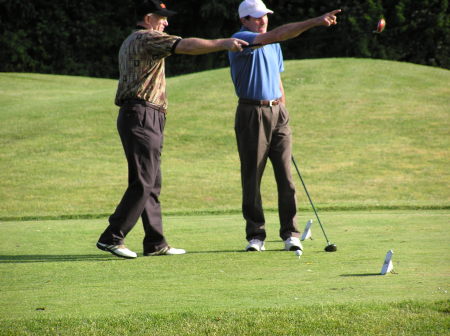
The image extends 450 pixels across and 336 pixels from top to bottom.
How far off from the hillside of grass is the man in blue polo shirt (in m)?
3.62

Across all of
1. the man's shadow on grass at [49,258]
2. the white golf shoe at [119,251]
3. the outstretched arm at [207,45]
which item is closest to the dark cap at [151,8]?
the outstretched arm at [207,45]

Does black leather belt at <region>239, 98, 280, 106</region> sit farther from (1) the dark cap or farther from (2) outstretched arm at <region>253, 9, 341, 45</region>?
(2) outstretched arm at <region>253, 9, 341, 45</region>

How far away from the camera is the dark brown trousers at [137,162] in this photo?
5.82 metres

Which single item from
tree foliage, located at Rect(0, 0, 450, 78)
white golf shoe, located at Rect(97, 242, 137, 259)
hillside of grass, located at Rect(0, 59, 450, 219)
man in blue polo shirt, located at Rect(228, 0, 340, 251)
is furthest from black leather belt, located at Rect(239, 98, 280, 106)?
tree foliage, located at Rect(0, 0, 450, 78)

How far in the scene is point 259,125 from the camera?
6398 millimetres

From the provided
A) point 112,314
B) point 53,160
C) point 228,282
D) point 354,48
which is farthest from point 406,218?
point 354,48

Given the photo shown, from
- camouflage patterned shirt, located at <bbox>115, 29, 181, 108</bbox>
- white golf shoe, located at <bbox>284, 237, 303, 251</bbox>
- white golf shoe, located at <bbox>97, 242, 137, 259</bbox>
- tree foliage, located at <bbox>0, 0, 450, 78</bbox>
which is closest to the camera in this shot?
camouflage patterned shirt, located at <bbox>115, 29, 181, 108</bbox>

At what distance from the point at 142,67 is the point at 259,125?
46.8 inches

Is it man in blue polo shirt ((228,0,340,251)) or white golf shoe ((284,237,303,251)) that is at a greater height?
man in blue polo shirt ((228,0,340,251))

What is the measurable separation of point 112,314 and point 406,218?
16.5 ft

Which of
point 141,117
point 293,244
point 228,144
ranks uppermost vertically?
point 141,117

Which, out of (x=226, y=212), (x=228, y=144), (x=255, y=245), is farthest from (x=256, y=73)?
(x=228, y=144)

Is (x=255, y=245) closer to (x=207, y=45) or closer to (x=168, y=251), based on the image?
(x=168, y=251)

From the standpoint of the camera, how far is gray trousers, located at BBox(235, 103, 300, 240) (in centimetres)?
641
